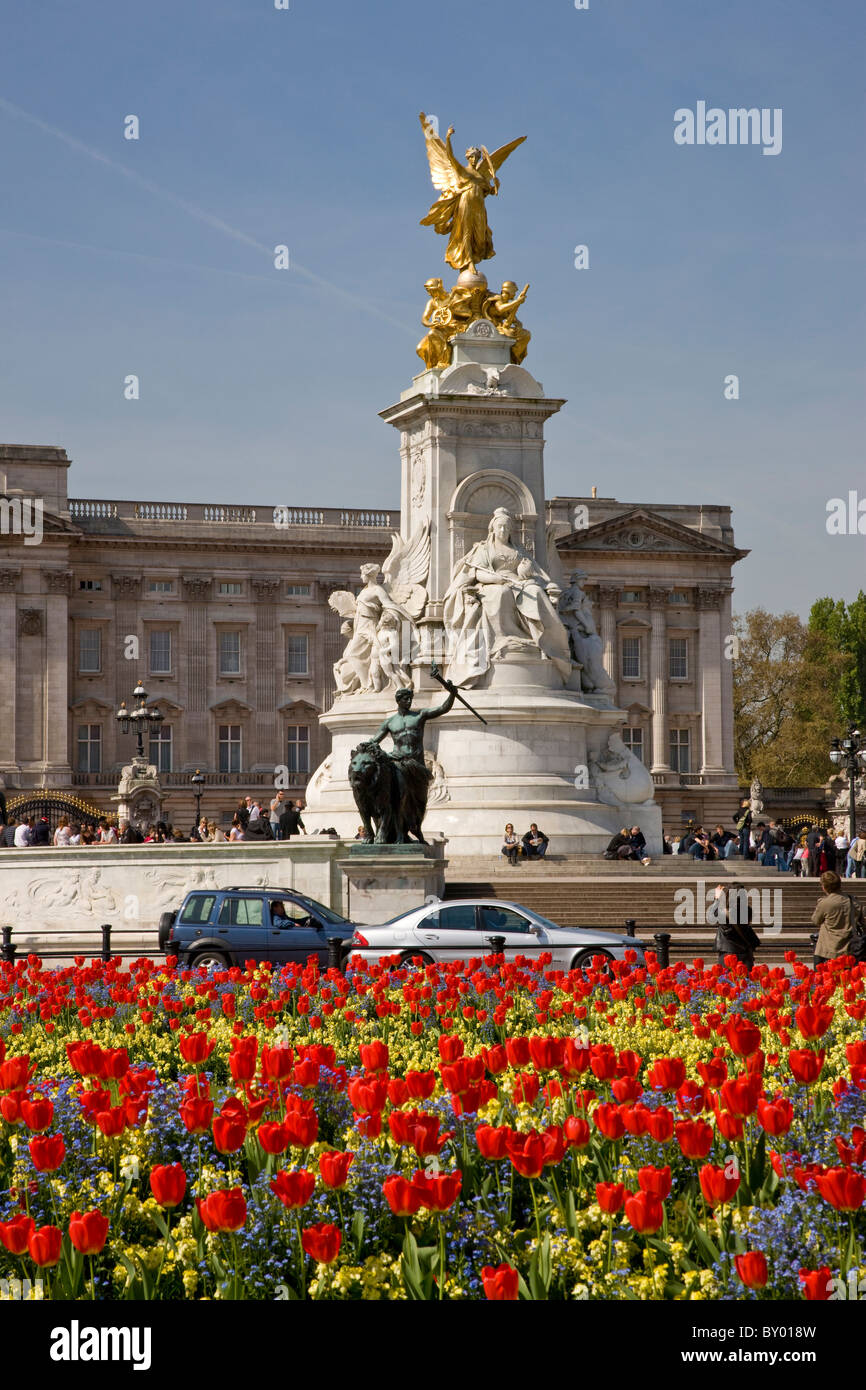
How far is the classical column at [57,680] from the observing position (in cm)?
8219

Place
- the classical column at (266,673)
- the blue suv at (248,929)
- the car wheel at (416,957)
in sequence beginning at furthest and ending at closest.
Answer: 1. the classical column at (266,673)
2. the blue suv at (248,929)
3. the car wheel at (416,957)

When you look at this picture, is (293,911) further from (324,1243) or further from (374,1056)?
(324,1243)

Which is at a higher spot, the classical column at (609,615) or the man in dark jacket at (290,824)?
the classical column at (609,615)

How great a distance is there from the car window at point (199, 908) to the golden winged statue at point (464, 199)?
19.8m

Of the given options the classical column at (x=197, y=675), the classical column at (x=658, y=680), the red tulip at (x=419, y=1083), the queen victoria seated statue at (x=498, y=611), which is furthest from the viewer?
the classical column at (x=658, y=680)

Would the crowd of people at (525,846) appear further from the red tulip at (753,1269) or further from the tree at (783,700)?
the tree at (783,700)

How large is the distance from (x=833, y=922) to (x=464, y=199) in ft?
80.2

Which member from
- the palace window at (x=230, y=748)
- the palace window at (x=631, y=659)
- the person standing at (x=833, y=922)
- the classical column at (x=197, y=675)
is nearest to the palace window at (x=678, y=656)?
the palace window at (x=631, y=659)

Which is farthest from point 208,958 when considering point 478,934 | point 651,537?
point 651,537

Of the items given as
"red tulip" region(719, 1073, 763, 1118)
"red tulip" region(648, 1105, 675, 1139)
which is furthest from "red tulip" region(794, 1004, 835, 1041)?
"red tulip" region(648, 1105, 675, 1139)

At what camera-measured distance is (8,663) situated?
272ft

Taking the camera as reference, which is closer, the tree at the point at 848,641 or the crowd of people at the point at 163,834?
the crowd of people at the point at 163,834
